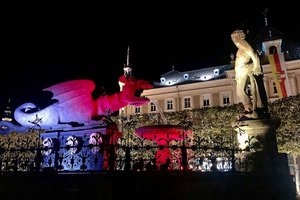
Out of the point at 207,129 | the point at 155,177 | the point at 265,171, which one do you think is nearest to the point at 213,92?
the point at 207,129

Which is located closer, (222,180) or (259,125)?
(222,180)

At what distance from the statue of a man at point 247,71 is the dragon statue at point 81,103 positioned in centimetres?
368

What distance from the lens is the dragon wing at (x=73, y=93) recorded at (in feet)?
39.9

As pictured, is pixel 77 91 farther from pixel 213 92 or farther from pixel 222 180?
pixel 213 92

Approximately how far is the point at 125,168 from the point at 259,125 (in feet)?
15.4

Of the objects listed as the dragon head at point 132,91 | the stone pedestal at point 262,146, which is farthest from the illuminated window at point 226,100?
the stone pedestal at point 262,146

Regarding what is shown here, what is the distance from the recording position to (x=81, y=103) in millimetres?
12117

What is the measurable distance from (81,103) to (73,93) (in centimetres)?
57

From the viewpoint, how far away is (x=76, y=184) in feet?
21.0

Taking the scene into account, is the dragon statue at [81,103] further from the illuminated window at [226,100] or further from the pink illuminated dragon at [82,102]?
the illuminated window at [226,100]

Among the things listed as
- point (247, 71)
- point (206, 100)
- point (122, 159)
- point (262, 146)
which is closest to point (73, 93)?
point (122, 159)

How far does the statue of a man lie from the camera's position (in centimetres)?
998

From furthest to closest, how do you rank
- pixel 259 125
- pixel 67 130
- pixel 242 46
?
pixel 67 130 < pixel 242 46 < pixel 259 125

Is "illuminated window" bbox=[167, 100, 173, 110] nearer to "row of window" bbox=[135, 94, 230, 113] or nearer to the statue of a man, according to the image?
"row of window" bbox=[135, 94, 230, 113]
